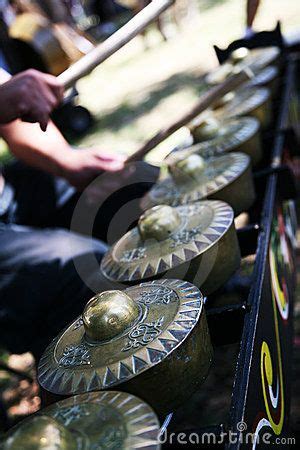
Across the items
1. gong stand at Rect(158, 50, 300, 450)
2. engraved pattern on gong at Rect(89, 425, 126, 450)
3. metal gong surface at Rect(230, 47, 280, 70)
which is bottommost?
gong stand at Rect(158, 50, 300, 450)

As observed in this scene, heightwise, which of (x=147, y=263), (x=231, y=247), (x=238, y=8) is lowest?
(x=238, y=8)

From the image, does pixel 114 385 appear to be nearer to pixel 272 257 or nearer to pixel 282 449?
pixel 282 449

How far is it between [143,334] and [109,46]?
1.05 metres

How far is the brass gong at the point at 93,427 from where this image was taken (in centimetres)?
80

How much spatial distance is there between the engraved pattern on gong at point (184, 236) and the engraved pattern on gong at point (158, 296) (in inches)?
7.5

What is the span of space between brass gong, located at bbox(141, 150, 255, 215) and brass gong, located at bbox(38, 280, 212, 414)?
0.57m

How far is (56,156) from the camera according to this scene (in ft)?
6.75

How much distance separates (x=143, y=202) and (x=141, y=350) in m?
0.84

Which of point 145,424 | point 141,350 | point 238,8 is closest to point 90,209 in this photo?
point 141,350

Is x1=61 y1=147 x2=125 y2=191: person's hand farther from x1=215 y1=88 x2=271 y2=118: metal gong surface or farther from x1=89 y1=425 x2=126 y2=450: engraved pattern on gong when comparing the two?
x1=89 y1=425 x2=126 y2=450: engraved pattern on gong

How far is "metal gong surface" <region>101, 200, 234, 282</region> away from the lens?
1325 millimetres

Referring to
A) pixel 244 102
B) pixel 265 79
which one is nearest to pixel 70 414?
pixel 244 102

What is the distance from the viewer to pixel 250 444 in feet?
3.40

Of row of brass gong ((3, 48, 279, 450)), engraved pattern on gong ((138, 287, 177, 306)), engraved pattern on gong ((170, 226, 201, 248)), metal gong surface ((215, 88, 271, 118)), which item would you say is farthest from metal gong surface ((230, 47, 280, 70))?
engraved pattern on gong ((138, 287, 177, 306))
